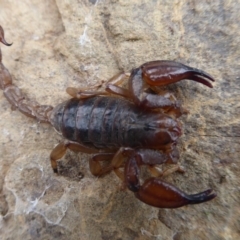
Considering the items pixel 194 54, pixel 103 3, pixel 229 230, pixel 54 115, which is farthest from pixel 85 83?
pixel 229 230

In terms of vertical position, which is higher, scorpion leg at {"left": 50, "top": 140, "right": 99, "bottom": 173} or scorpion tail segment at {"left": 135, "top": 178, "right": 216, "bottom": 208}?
scorpion leg at {"left": 50, "top": 140, "right": 99, "bottom": 173}

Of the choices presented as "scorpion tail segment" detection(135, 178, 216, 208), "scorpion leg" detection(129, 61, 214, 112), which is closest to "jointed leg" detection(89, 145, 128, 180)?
"scorpion tail segment" detection(135, 178, 216, 208)

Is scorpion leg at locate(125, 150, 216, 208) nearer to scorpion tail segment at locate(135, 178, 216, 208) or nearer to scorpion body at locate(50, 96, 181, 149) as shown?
scorpion tail segment at locate(135, 178, 216, 208)

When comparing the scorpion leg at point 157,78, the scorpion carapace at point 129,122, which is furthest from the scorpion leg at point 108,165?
the scorpion leg at point 157,78

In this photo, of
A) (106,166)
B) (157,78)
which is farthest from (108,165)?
(157,78)

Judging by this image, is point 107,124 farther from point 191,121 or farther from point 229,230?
point 229,230
